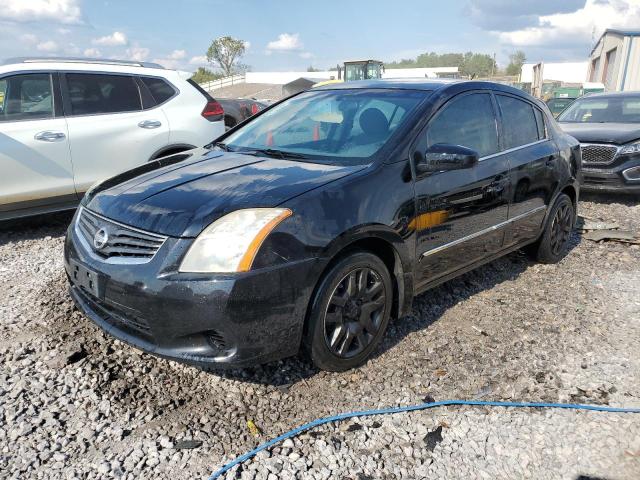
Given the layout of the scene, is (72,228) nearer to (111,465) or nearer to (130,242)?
(130,242)

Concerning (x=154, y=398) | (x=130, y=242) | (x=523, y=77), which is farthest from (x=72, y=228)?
(x=523, y=77)

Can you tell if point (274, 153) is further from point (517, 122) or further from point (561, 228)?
point (561, 228)

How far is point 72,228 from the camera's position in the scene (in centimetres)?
320

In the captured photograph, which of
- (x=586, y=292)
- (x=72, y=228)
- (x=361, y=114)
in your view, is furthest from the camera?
(x=586, y=292)

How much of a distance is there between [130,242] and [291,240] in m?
0.84

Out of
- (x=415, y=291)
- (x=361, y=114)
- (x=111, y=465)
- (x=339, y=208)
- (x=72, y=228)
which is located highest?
(x=361, y=114)

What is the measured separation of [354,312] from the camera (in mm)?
2949

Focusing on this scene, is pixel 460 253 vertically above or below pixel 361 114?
below

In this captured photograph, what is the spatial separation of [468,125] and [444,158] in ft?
2.43

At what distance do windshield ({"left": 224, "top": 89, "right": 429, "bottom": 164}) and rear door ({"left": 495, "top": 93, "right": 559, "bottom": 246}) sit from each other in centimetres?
106

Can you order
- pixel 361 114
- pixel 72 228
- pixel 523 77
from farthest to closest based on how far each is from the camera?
pixel 523 77, pixel 361 114, pixel 72 228

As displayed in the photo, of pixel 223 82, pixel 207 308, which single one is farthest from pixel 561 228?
pixel 223 82

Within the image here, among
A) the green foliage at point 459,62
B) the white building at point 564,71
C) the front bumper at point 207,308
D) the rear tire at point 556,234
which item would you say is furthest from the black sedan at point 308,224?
the green foliage at point 459,62

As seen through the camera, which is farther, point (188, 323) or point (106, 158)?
point (106, 158)
